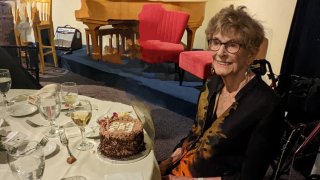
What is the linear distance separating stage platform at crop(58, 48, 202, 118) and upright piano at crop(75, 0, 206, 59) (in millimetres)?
503

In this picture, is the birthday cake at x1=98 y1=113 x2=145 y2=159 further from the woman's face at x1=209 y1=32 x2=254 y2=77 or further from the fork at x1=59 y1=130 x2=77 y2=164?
the woman's face at x1=209 y1=32 x2=254 y2=77

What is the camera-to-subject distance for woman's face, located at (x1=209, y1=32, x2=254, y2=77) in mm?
1196

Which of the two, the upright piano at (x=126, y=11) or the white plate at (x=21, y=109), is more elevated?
the upright piano at (x=126, y=11)

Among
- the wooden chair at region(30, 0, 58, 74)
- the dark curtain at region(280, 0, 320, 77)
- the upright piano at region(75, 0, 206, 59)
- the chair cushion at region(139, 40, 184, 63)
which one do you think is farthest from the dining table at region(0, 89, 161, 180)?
the wooden chair at region(30, 0, 58, 74)

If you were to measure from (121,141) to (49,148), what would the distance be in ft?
0.85

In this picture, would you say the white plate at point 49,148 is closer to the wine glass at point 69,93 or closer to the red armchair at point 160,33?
the wine glass at point 69,93

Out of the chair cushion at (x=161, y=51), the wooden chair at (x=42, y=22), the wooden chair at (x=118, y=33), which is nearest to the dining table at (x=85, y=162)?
the chair cushion at (x=161, y=51)

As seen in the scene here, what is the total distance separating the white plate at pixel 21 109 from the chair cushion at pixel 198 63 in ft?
6.88

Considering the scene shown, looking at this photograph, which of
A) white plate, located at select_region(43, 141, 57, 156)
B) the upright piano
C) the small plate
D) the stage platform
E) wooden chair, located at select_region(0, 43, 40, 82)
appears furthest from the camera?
the upright piano

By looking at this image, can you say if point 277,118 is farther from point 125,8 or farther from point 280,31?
point 125,8

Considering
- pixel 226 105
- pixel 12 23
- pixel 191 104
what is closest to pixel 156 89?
pixel 191 104

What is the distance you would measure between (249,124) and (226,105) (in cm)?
18

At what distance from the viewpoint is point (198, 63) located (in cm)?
328

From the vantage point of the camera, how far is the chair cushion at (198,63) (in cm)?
321
